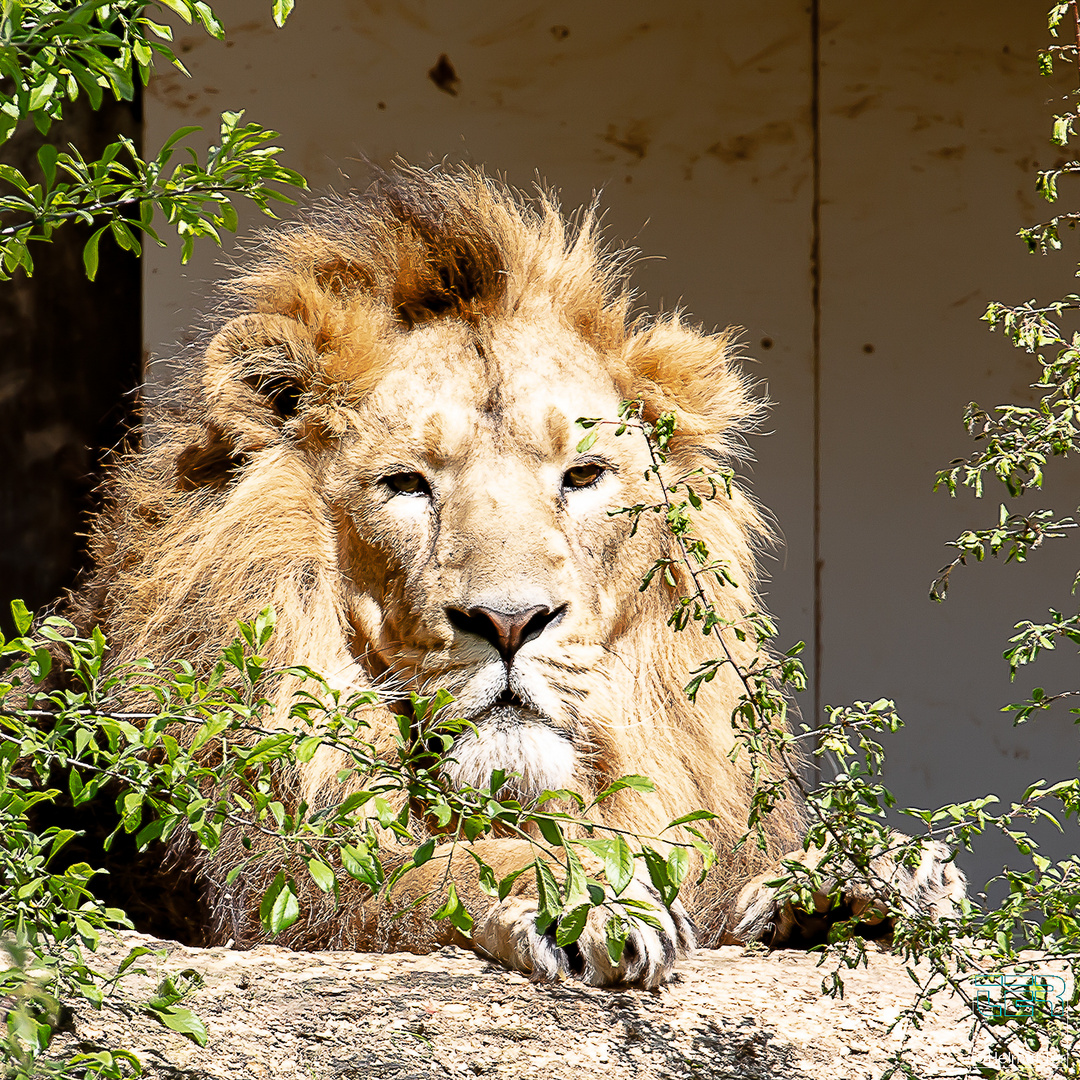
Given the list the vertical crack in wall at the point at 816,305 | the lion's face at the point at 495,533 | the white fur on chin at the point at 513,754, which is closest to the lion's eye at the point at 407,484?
the lion's face at the point at 495,533

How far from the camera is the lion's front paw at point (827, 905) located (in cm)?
238

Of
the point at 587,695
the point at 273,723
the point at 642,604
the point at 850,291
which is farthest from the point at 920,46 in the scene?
the point at 273,723

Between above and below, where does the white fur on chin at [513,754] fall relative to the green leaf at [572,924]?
above

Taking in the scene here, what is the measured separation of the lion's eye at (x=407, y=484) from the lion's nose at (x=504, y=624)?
0.98ft

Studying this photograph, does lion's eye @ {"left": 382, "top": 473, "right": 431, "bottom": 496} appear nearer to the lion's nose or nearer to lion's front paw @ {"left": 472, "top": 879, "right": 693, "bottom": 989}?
the lion's nose

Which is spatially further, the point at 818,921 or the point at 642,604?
the point at 642,604

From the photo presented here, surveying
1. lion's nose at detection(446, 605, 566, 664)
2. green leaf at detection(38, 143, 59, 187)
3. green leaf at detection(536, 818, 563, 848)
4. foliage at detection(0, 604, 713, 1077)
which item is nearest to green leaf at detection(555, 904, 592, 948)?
foliage at detection(0, 604, 713, 1077)

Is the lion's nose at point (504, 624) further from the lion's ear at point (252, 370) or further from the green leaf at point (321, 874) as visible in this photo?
the green leaf at point (321, 874)

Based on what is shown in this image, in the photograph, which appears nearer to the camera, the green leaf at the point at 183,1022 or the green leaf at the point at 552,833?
the green leaf at the point at 552,833

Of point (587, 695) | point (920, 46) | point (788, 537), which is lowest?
point (587, 695)

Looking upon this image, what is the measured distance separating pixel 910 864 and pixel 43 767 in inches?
47.8

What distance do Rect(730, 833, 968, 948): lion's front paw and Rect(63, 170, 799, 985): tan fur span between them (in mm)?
128

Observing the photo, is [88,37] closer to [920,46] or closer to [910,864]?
[910,864]

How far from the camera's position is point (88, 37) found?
4.36 ft
